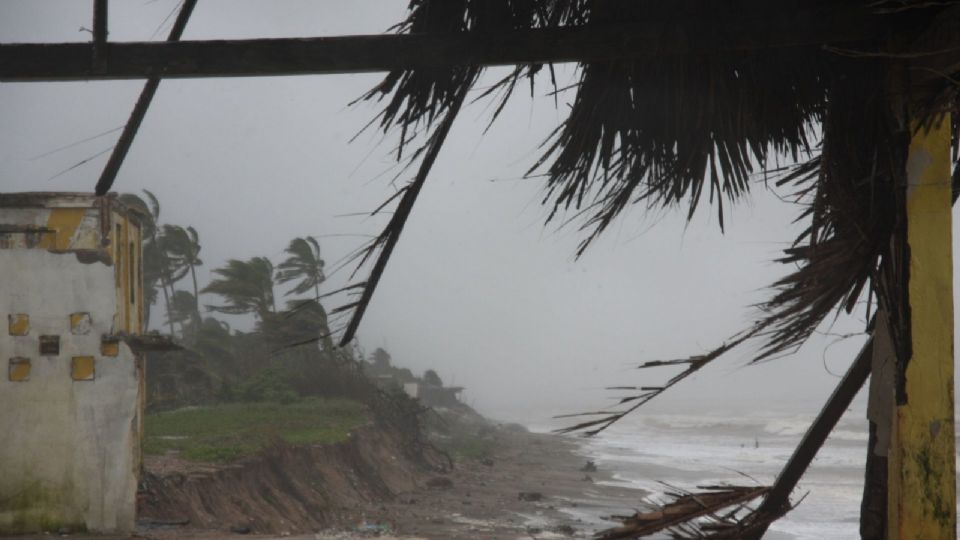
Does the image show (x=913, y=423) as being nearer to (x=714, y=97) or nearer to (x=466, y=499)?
(x=714, y=97)

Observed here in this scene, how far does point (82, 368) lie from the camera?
8703 millimetres

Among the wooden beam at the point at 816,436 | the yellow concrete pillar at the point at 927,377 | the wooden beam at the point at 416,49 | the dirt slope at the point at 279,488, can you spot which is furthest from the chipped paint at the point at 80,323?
the yellow concrete pillar at the point at 927,377

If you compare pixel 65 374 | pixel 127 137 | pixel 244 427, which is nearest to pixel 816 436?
pixel 127 137

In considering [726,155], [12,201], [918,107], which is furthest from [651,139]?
[12,201]

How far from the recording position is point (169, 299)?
4781cm

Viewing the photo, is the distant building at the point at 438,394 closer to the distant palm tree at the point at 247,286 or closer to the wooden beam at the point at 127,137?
the distant palm tree at the point at 247,286

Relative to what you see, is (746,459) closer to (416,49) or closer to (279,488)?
(279,488)

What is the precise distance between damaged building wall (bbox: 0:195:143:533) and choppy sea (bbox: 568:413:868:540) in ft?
17.8

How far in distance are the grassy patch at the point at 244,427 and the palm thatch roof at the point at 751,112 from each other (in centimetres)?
1234

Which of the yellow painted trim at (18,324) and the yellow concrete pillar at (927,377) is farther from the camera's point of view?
the yellow painted trim at (18,324)

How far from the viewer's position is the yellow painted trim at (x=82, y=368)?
867 cm

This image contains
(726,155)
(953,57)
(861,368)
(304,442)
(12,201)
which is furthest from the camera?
(304,442)

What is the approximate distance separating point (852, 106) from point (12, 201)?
321 inches

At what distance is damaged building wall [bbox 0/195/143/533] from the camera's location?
842 centimetres
